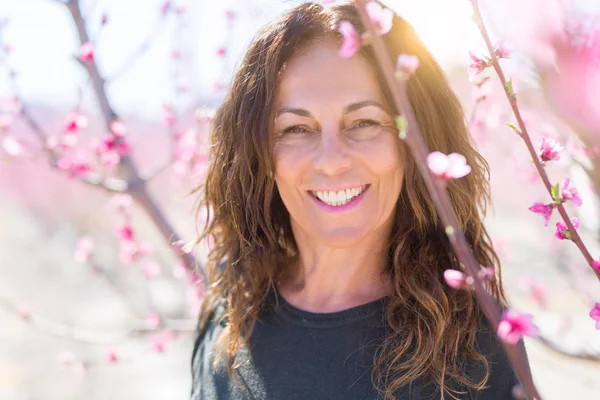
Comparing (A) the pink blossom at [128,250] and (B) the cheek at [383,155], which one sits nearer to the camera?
(B) the cheek at [383,155]

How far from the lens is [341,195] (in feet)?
4.78

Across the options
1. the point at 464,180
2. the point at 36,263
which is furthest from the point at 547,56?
the point at 36,263

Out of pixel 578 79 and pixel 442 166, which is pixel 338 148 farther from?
pixel 442 166

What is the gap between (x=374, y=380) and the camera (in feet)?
4.75

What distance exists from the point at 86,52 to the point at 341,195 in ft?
3.19

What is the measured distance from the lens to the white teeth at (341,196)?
1.45m

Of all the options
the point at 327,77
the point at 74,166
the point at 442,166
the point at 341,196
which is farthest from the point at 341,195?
the point at 74,166

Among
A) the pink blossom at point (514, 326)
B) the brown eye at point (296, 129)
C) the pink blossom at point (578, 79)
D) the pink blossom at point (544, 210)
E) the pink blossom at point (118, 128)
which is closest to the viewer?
the pink blossom at point (514, 326)

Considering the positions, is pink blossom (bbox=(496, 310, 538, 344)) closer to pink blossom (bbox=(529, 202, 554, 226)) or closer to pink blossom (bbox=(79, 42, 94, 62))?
pink blossom (bbox=(529, 202, 554, 226))

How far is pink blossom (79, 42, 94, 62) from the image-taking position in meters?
1.97

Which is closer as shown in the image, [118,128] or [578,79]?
[578,79]

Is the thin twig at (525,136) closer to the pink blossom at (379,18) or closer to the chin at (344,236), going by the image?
the pink blossom at (379,18)

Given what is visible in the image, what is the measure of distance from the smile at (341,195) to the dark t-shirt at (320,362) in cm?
26

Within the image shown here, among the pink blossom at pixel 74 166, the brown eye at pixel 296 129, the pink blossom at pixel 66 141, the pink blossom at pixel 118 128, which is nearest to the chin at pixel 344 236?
the brown eye at pixel 296 129
